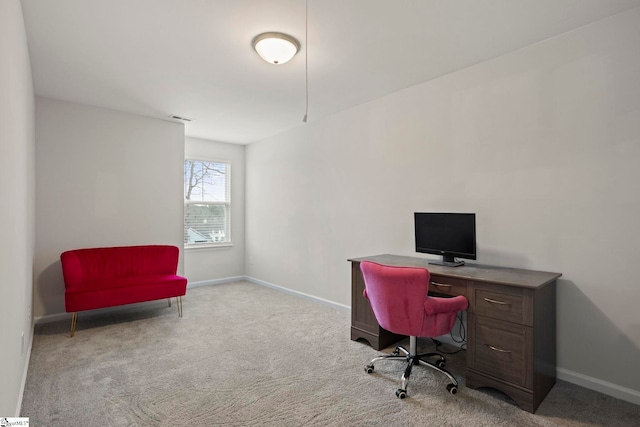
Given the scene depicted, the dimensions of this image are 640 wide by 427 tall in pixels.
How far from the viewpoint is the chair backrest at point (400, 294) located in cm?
234

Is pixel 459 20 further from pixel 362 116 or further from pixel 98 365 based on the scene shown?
pixel 98 365

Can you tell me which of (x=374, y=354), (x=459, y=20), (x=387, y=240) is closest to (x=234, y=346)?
(x=374, y=354)

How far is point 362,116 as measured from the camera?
420cm

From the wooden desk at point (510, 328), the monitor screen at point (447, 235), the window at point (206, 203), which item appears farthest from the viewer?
the window at point (206, 203)

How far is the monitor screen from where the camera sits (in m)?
2.88

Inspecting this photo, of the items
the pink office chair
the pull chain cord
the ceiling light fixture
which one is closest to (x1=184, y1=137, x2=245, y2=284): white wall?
the pull chain cord

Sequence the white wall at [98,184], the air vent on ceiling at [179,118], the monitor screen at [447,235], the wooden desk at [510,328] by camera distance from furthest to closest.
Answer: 1. the air vent on ceiling at [179,118]
2. the white wall at [98,184]
3. the monitor screen at [447,235]
4. the wooden desk at [510,328]

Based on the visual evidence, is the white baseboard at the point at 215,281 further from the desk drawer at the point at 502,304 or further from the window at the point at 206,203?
the desk drawer at the point at 502,304

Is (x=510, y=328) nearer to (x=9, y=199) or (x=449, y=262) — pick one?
(x=449, y=262)

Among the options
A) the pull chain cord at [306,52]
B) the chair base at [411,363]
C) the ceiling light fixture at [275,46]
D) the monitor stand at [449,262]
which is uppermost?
the pull chain cord at [306,52]

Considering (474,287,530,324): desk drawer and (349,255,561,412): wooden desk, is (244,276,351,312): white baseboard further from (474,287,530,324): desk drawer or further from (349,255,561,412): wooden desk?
(474,287,530,324): desk drawer

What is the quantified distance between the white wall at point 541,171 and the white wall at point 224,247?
109 inches

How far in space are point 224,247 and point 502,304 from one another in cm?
496

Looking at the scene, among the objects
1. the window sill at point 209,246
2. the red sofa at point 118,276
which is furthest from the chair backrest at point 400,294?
the window sill at point 209,246
